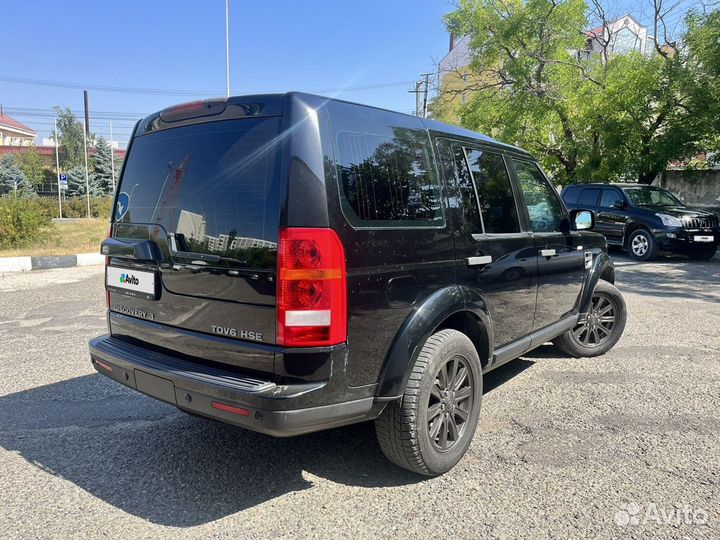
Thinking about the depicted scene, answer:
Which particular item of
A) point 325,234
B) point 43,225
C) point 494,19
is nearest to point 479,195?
point 325,234

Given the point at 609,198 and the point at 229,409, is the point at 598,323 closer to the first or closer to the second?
the point at 229,409

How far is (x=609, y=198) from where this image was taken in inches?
485

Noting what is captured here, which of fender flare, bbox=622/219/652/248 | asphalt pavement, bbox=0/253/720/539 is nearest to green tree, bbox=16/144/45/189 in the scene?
fender flare, bbox=622/219/652/248

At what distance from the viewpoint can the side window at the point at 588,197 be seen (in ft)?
41.2

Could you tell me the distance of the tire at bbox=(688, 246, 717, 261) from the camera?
Answer: 11461 mm

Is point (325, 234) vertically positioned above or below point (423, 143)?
below

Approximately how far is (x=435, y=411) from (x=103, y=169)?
186 ft

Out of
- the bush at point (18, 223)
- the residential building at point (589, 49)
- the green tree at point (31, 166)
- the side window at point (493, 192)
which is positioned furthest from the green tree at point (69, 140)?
the side window at point (493, 192)

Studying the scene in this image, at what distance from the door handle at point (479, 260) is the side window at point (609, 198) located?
10503 mm

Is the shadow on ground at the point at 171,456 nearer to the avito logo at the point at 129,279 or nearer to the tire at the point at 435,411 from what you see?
the tire at the point at 435,411

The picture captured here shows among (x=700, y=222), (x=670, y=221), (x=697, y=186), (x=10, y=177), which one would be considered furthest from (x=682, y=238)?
(x=10, y=177)

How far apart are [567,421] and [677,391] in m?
1.20

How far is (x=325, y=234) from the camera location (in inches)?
89.5

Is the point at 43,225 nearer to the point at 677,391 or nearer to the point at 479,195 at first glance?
the point at 479,195
